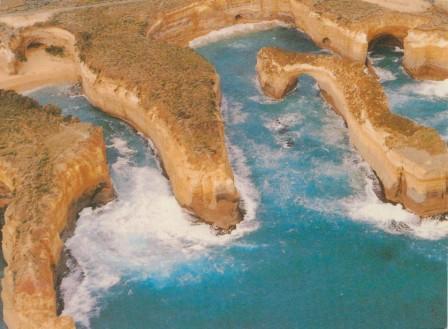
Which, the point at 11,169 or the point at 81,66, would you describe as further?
the point at 81,66

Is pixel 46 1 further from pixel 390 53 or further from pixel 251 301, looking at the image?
pixel 251 301

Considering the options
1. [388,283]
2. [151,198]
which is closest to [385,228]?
[388,283]

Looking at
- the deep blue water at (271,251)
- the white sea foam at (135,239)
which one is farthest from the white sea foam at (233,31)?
the white sea foam at (135,239)

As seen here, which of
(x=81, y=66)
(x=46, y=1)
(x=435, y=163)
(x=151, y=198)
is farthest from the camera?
(x=46, y=1)

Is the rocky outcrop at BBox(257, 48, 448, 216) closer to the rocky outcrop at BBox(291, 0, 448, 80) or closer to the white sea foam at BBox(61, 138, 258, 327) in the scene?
the rocky outcrop at BBox(291, 0, 448, 80)

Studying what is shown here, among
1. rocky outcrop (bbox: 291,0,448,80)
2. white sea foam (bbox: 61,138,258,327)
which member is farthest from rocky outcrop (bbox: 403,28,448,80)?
white sea foam (bbox: 61,138,258,327)

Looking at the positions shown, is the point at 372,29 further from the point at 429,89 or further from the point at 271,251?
the point at 271,251

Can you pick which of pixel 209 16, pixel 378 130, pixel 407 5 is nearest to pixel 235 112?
pixel 378 130
